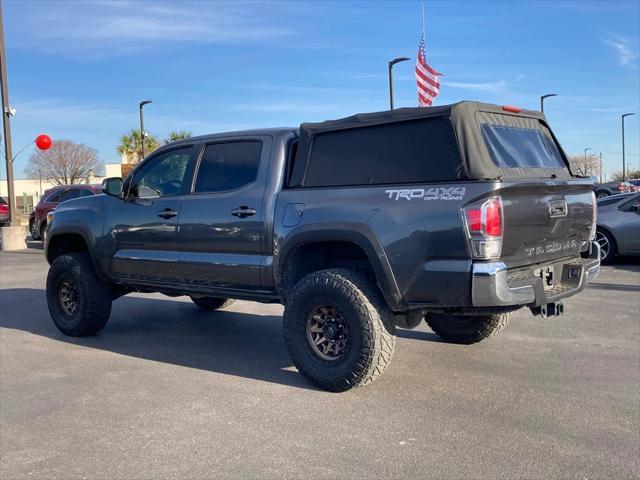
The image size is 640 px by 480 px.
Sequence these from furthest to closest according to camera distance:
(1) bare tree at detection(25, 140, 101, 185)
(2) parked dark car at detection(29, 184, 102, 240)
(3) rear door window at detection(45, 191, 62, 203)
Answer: (1) bare tree at detection(25, 140, 101, 185) → (3) rear door window at detection(45, 191, 62, 203) → (2) parked dark car at detection(29, 184, 102, 240)

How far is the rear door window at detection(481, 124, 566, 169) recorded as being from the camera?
456cm

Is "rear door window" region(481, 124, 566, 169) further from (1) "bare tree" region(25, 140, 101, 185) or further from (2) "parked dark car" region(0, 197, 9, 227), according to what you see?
(1) "bare tree" region(25, 140, 101, 185)

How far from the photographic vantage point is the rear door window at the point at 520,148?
456cm

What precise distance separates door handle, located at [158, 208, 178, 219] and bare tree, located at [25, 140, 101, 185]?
2630 inches

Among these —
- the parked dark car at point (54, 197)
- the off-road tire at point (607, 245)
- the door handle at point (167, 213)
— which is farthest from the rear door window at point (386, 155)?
the parked dark car at point (54, 197)

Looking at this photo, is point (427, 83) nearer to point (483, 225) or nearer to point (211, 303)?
point (211, 303)

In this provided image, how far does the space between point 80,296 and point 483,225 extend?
4487 mm

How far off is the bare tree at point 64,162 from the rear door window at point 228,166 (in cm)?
6705

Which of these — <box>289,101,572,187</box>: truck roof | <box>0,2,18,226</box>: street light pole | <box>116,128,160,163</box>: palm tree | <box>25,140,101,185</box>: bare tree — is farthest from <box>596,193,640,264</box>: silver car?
<box>25,140,101,185</box>: bare tree

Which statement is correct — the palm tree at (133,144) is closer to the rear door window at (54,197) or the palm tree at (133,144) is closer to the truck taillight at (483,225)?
the rear door window at (54,197)

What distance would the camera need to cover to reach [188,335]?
268 inches

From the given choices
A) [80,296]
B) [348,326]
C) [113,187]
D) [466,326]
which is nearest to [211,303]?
[80,296]

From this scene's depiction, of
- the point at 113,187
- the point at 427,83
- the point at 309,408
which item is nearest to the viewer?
the point at 309,408

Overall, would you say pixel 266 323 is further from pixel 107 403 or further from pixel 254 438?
pixel 254 438
